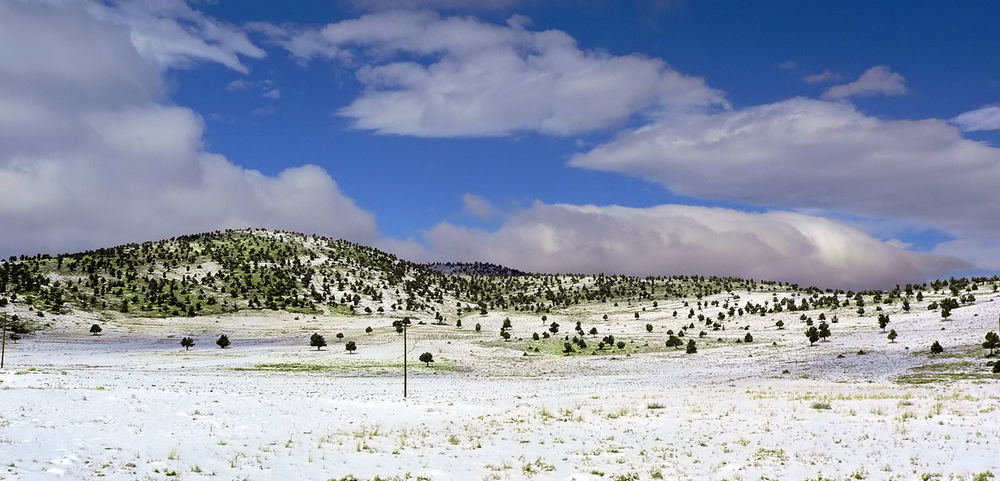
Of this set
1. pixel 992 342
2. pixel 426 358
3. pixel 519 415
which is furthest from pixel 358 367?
pixel 992 342

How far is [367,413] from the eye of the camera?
1471 inches

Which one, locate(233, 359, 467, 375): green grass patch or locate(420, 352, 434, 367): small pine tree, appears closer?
locate(233, 359, 467, 375): green grass patch

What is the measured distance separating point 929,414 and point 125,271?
162232 millimetres

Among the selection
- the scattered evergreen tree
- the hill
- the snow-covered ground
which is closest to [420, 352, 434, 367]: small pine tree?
the snow-covered ground

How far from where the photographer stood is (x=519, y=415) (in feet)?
123

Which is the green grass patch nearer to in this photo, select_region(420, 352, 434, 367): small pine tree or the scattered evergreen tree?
select_region(420, 352, 434, 367): small pine tree

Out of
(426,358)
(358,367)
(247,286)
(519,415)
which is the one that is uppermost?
(247,286)

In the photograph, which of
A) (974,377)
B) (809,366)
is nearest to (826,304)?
(809,366)

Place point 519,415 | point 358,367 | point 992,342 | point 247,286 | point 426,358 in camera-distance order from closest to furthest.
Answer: point 519,415 → point 992,342 → point 358,367 → point 426,358 → point 247,286

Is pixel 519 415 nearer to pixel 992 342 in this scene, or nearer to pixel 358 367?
pixel 358 367

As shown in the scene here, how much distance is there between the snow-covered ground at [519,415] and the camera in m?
23.2

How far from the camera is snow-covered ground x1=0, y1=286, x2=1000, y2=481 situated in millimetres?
23188

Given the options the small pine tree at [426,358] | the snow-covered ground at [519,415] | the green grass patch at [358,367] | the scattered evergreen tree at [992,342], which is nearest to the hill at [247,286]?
the snow-covered ground at [519,415]

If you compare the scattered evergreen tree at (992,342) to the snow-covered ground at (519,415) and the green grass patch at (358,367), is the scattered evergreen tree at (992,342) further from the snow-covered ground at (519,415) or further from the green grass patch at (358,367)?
the green grass patch at (358,367)
